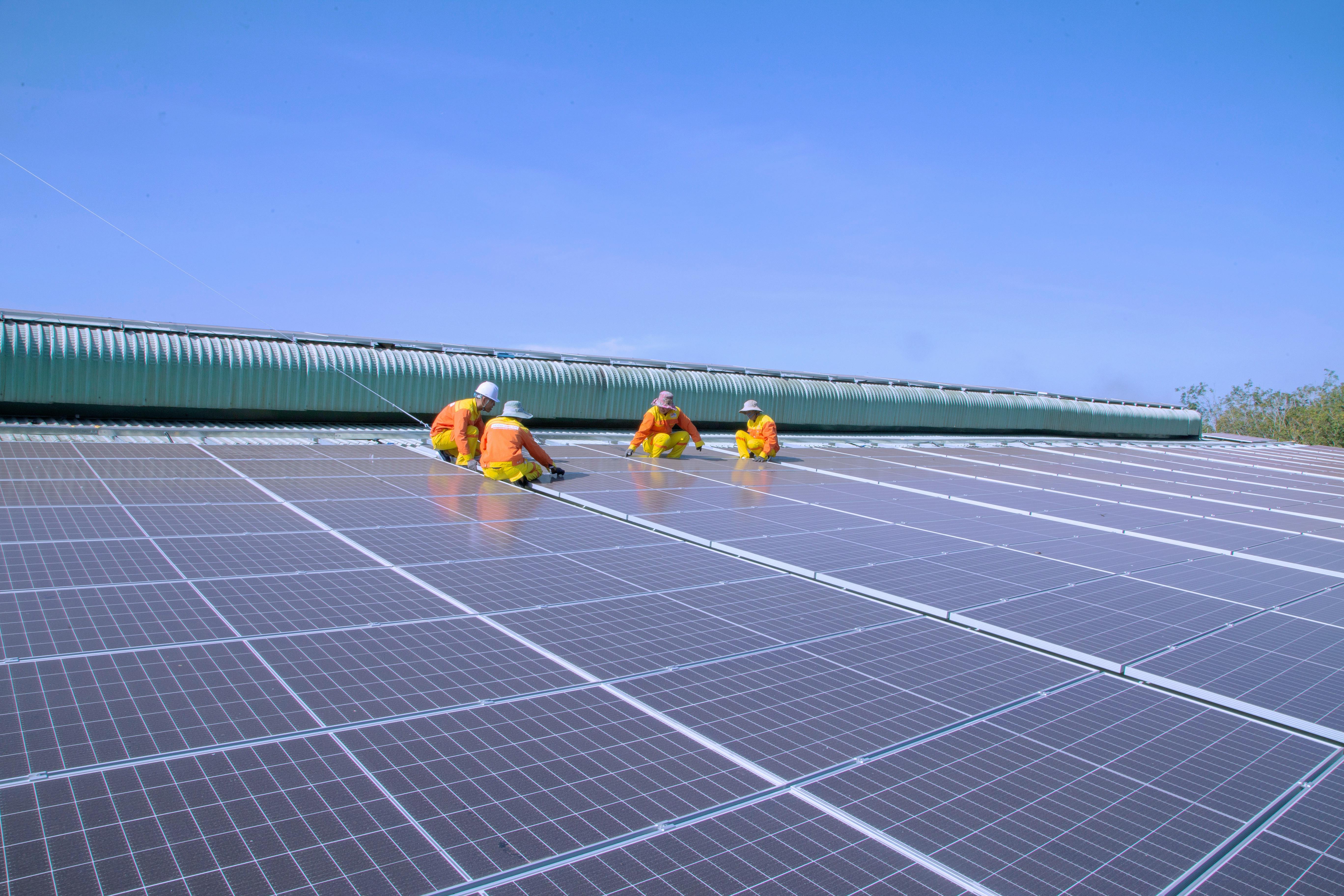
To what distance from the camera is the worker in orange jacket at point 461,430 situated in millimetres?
11234

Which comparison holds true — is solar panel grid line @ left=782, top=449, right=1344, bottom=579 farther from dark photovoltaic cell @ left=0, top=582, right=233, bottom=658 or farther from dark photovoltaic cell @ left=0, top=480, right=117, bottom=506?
dark photovoltaic cell @ left=0, top=480, right=117, bottom=506

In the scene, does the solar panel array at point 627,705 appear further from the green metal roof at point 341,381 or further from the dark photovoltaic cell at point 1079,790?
the green metal roof at point 341,381

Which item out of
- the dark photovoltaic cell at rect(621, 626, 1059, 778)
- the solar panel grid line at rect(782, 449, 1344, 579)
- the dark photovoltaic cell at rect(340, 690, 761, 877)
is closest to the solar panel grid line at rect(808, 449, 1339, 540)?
the solar panel grid line at rect(782, 449, 1344, 579)

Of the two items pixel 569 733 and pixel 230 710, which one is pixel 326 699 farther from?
pixel 569 733

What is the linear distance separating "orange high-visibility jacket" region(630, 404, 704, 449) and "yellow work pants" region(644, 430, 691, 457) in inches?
2.2

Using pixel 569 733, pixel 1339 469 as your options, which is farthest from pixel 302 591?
pixel 1339 469

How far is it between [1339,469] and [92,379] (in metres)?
27.5

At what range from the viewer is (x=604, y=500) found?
9.38 m

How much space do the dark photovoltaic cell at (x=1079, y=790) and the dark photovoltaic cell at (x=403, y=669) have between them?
5.30 feet

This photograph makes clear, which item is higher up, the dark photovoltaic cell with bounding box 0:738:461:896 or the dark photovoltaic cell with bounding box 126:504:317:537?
the dark photovoltaic cell with bounding box 126:504:317:537

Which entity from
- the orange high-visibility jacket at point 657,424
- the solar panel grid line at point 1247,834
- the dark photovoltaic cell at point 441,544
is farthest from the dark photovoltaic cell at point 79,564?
the orange high-visibility jacket at point 657,424

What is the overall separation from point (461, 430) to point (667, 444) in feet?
11.5

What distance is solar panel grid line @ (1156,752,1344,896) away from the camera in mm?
2990

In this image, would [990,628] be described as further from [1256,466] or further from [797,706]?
[1256,466]
